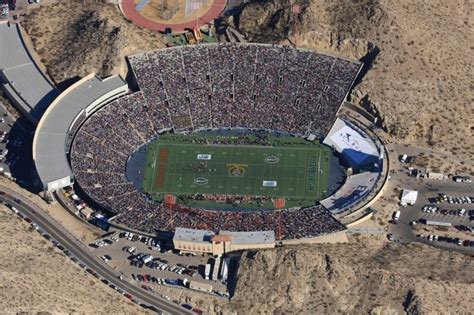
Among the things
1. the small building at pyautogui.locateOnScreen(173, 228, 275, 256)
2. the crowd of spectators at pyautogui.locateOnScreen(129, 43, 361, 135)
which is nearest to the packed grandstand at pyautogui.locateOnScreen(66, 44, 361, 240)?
the crowd of spectators at pyautogui.locateOnScreen(129, 43, 361, 135)

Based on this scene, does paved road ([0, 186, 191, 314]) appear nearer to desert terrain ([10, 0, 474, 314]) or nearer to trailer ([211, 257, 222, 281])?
desert terrain ([10, 0, 474, 314])

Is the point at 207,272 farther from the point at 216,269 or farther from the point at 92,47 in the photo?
the point at 92,47

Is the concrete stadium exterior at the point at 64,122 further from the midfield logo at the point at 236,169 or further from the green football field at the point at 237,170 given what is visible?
the midfield logo at the point at 236,169

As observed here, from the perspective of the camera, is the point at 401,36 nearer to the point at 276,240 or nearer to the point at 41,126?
the point at 276,240

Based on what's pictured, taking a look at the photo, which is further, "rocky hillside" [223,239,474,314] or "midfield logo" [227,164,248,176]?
"midfield logo" [227,164,248,176]

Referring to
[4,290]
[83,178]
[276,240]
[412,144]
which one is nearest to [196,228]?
[276,240]
